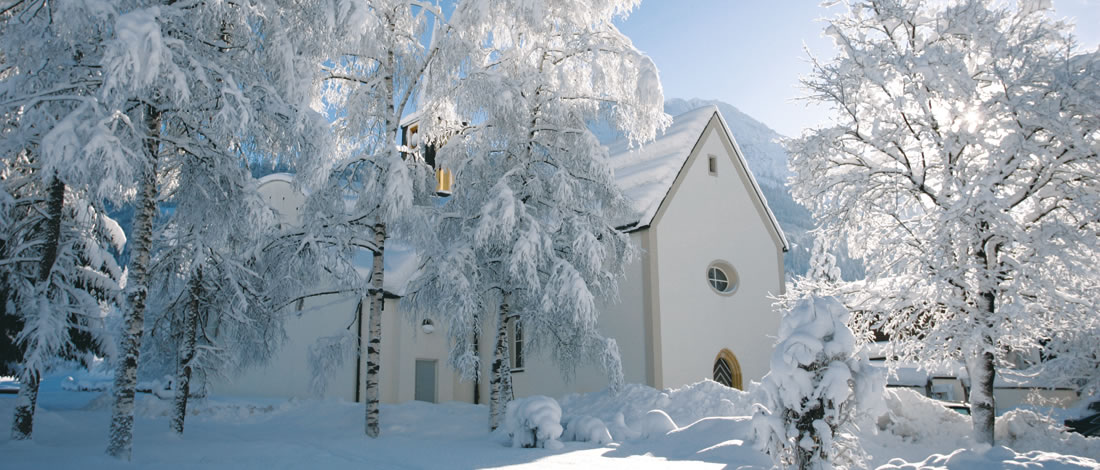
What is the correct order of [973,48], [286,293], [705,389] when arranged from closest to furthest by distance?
[973,48] → [286,293] → [705,389]

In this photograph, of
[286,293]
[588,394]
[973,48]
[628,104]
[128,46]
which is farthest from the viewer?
[588,394]

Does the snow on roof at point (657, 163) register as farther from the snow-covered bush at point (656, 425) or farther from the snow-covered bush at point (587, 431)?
the snow-covered bush at point (587, 431)

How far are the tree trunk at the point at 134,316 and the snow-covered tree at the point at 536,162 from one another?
480 cm

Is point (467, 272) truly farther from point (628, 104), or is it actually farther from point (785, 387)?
point (785, 387)

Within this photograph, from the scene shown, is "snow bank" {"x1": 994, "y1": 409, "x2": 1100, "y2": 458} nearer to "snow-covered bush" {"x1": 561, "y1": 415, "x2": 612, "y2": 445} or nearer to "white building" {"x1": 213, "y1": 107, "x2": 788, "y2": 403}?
"snow-covered bush" {"x1": 561, "y1": 415, "x2": 612, "y2": 445}

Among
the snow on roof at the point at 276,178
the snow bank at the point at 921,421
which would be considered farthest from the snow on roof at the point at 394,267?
the snow bank at the point at 921,421

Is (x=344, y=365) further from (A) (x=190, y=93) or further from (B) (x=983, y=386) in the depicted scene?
(B) (x=983, y=386)

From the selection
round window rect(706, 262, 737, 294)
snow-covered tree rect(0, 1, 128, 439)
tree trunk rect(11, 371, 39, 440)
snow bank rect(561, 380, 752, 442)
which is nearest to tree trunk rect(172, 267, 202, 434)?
snow-covered tree rect(0, 1, 128, 439)

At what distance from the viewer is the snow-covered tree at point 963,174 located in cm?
976

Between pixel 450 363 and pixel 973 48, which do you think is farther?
pixel 450 363

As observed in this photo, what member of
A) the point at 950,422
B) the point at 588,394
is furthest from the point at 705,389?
the point at 950,422

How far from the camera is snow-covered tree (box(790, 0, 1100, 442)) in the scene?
9758 mm

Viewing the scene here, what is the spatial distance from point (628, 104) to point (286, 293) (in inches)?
281

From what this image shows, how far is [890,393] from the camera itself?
12047 millimetres
